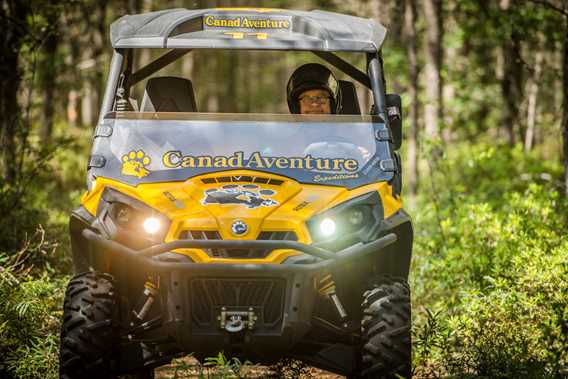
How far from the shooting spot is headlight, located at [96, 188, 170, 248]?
186 inches

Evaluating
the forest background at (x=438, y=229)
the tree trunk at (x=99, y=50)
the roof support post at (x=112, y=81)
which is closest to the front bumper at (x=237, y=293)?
the forest background at (x=438, y=229)

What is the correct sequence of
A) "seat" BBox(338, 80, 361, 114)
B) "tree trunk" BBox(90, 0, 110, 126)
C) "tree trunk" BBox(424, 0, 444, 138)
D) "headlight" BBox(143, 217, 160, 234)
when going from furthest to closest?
"tree trunk" BBox(90, 0, 110, 126), "tree trunk" BBox(424, 0, 444, 138), "seat" BBox(338, 80, 361, 114), "headlight" BBox(143, 217, 160, 234)

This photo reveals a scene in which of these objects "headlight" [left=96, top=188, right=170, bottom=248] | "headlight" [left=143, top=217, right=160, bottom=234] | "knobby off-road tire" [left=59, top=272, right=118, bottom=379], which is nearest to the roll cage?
"headlight" [left=96, top=188, right=170, bottom=248]

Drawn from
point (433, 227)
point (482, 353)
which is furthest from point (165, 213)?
point (433, 227)

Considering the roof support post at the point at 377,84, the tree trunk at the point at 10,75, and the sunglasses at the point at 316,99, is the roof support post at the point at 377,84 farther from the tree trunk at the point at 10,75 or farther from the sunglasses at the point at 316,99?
the tree trunk at the point at 10,75

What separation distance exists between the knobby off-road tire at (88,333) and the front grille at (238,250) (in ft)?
2.03

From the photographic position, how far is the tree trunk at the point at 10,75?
964cm

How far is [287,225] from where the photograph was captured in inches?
184

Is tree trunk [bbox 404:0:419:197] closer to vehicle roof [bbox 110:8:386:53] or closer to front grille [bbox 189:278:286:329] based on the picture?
vehicle roof [bbox 110:8:386:53]

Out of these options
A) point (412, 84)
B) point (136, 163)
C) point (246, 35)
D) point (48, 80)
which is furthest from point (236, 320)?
point (48, 80)

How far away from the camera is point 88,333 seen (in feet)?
15.3

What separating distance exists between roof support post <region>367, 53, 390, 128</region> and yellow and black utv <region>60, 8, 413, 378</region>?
1 cm

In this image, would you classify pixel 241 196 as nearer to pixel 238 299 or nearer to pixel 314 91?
pixel 238 299

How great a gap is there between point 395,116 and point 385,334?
1.74m
